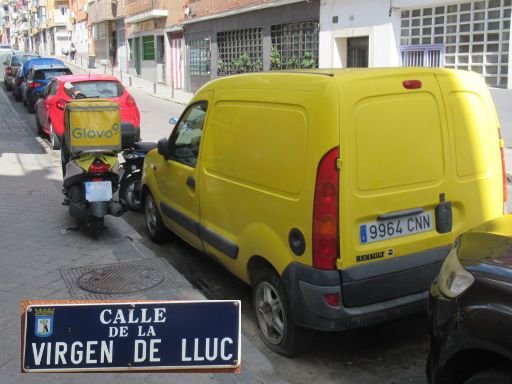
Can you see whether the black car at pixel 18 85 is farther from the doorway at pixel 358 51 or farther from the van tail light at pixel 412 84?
the van tail light at pixel 412 84

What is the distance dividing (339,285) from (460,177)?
1161 millimetres

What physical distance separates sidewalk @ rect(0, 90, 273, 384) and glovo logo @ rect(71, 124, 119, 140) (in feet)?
3.67

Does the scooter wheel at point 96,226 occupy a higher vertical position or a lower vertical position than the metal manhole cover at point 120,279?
higher

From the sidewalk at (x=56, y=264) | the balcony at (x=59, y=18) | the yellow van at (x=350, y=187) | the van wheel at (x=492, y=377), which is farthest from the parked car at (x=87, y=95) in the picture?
the balcony at (x=59, y=18)

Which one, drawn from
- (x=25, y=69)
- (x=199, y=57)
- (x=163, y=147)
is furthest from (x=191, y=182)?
(x=199, y=57)

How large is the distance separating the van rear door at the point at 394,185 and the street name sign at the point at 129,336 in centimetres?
124

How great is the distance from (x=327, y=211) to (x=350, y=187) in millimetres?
202

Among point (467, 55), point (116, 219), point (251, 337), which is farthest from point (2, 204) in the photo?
point (467, 55)

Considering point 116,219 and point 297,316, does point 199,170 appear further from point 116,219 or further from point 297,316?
point 116,219

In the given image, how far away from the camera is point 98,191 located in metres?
6.39

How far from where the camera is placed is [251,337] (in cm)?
438

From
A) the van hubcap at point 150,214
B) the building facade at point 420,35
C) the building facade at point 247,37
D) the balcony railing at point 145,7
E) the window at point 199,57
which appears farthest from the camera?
the balcony railing at point 145,7

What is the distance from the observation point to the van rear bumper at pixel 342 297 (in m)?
3.62

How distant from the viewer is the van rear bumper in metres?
3.62
